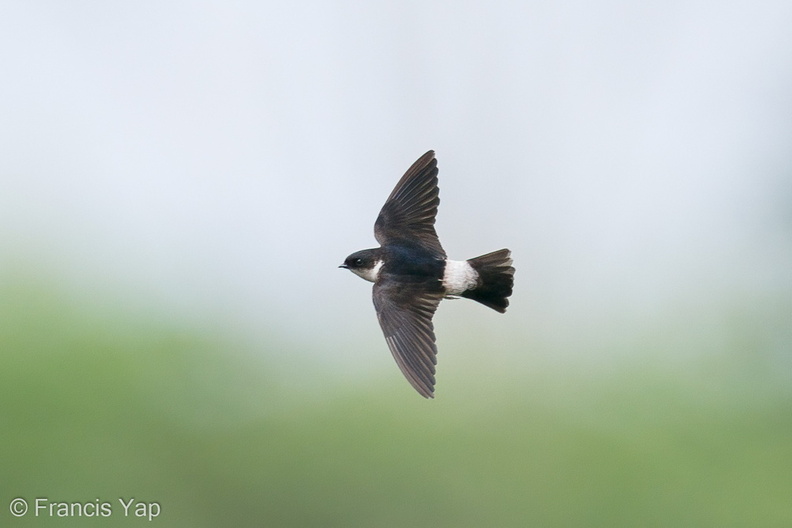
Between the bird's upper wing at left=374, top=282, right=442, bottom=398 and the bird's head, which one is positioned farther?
the bird's head

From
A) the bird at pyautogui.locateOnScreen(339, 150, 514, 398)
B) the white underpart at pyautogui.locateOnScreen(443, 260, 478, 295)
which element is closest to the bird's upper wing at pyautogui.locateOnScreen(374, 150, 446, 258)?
the bird at pyautogui.locateOnScreen(339, 150, 514, 398)

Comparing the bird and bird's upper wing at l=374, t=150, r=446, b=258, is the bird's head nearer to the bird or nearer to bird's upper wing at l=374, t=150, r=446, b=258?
the bird

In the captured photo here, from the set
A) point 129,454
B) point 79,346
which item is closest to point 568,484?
point 129,454

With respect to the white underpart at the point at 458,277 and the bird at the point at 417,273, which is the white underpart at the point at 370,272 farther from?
the white underpart at the point at 458,277

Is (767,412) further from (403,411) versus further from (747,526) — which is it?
(403,411)

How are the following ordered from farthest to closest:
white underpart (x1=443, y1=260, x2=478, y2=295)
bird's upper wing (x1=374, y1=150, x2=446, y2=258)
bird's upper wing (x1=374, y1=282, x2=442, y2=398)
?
1. bird's upper wing (x1=374, y1=150, x2=446, y2=258)
2. white underpart (x1=443, y1=260, x2=478, y2=295)
3. bird's upper wing (x1=374, y1=282, x2=442, y2=398)

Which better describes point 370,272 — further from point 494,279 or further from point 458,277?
point 494,279

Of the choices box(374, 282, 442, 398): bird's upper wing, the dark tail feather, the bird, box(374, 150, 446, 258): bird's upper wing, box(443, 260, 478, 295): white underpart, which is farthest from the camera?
box(374, 150, 446, 258): bird's upper wing

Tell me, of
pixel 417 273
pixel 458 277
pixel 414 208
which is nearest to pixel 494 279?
pixel 458 277

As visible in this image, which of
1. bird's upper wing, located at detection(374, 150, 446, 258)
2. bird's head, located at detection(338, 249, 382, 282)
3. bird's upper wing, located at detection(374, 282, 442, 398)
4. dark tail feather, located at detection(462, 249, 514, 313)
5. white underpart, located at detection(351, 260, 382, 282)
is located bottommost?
bird's upper wing, located at detection(374, 282, 442, 398)
